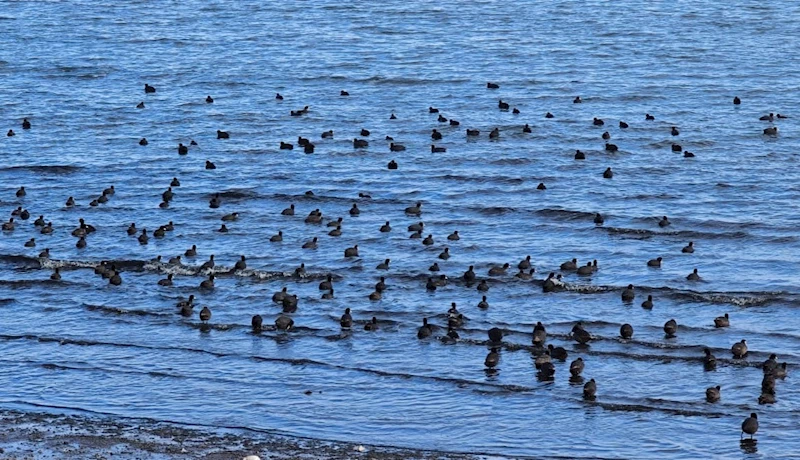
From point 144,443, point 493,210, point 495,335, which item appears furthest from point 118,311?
point 493,210

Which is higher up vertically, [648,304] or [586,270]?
[586,270]

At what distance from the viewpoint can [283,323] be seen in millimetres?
34000

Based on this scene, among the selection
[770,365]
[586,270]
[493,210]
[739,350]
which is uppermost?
[493,210]

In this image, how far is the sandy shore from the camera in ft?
81.8

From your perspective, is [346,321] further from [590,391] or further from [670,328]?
[670,328]

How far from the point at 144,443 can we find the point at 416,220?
19295 millimetres

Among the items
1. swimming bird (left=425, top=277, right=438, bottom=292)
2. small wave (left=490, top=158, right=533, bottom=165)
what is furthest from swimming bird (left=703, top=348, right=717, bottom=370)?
small wave (left=490, top=158, right=533, bottom=165)

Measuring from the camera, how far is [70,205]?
45969mm

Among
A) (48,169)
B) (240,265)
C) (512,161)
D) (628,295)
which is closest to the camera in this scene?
(628,295)

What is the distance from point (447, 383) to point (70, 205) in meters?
20.0

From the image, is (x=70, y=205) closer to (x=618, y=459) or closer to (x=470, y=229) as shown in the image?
(x=470, y=229)

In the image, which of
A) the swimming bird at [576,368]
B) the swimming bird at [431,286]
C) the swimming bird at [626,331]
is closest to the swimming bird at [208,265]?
the swimming bird at [431,286]

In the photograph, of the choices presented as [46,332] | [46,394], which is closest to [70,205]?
[46,332]

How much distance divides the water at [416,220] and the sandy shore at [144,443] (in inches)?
33.2
